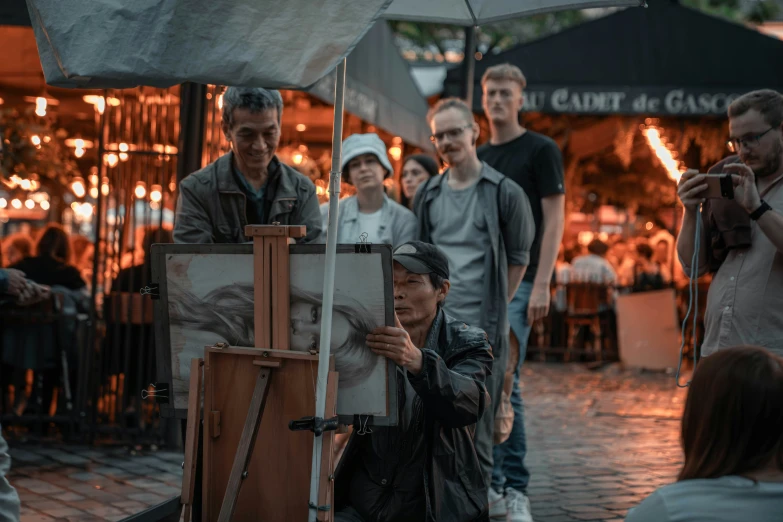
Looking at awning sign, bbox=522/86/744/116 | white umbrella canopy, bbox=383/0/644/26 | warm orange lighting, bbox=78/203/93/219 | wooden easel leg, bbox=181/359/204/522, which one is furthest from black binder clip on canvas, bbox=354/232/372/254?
warm orange lighting, bbox=78/203/93/219

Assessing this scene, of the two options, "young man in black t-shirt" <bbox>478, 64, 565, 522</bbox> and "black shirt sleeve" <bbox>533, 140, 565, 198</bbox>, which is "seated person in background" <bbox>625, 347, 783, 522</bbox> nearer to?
"young man in black t-shirt" <bbox>478, 64, 565, 522</bbox>

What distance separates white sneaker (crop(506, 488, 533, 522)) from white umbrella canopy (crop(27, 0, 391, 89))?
3.25 metres

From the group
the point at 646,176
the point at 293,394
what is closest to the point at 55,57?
the point at 293,394

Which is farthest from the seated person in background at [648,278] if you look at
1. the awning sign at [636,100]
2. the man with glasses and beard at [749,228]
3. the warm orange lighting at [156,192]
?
the man with glasses and beard at [749,228]

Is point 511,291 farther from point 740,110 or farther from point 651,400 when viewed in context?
point 651,400

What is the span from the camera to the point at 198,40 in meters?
2.95

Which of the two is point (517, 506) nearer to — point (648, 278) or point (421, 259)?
point (421, 259)

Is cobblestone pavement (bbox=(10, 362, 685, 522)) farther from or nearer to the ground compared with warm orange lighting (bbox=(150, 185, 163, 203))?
nearer to the ground

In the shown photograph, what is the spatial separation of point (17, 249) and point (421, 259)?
7058mm

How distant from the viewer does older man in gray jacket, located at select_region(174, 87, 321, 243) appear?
422cm

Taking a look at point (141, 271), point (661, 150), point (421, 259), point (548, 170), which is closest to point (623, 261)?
point (661, 150)

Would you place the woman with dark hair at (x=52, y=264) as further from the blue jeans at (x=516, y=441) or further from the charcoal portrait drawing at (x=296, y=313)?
the charcoal portrait drawing at (x=296, y=313)

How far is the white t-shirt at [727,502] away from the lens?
7.42 feet

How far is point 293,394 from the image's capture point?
333 centimetres
